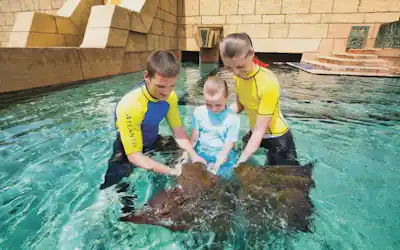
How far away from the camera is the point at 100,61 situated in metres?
7.55

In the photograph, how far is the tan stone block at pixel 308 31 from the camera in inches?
457

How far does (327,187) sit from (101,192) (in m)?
2.36

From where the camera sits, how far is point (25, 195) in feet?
7.40

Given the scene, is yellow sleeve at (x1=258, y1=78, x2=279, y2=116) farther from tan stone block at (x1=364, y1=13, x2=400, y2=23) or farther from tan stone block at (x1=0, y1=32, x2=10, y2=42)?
tan stone block at (x1=0, y1=32, x2=10, y2=42)

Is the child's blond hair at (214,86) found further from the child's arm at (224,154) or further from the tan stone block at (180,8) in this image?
the tan stone block at (180,8)

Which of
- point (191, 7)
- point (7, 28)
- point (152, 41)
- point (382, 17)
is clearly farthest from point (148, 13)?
point (382, 17)

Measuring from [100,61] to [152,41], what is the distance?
12.9ft

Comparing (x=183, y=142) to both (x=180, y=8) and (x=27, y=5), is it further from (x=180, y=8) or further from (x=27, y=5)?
(x=27, y=5)

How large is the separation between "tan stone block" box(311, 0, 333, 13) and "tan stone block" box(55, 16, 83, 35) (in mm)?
11061

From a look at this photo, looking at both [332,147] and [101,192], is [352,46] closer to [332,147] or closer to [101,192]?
[332,147]


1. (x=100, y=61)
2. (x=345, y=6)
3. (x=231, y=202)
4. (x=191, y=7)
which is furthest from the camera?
(x=191, y=7)

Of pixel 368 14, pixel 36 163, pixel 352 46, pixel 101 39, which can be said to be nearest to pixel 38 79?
pixel 101 39

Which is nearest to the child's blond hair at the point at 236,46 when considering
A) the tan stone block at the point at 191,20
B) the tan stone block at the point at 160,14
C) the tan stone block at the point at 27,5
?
the tan stone block at the point at 160,14

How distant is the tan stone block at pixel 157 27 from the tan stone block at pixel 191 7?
8.29 ft
